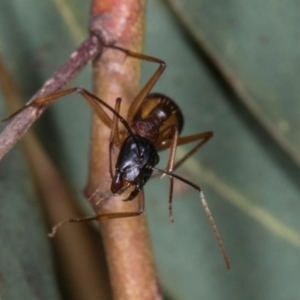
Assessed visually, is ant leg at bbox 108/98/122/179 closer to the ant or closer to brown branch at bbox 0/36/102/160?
the ant

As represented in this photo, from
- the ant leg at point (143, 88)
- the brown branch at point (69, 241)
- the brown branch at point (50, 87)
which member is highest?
the brown branch at point (50, 87)

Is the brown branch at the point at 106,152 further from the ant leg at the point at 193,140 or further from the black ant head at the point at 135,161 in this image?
the ant leg at the point at 193,140

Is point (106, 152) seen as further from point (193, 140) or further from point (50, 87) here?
point (193, 140)

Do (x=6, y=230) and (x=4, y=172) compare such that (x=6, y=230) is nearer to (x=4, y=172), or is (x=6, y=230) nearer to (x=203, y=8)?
(x=4, y=172)

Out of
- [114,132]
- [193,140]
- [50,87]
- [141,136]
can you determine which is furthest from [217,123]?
[50,87]

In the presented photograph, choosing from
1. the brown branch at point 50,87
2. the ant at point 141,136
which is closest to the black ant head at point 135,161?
the ant at point 141,136
